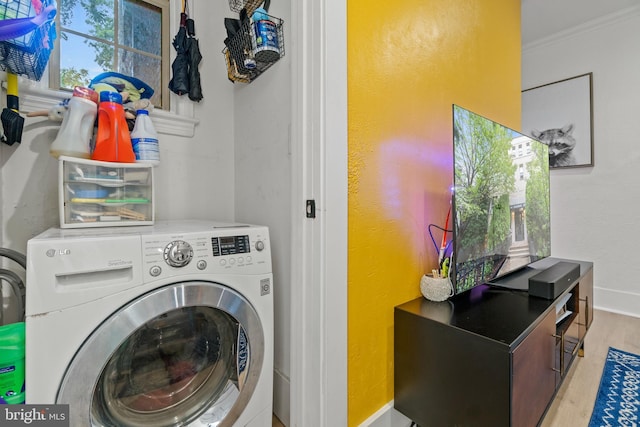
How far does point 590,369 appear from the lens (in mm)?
1747

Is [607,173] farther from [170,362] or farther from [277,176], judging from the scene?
[170,362]

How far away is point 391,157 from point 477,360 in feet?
2.66

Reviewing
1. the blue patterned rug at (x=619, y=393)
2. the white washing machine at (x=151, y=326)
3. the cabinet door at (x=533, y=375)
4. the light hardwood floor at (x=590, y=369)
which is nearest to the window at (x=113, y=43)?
the white washing machine at (x=151, y=326)

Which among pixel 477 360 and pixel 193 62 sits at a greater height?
pixel 193 62

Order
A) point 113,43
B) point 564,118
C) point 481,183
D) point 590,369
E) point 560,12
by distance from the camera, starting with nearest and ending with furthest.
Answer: point 481,183 < point 113,43 < point 590,369 < point 560,12 < point 564,118

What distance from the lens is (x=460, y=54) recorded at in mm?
1629

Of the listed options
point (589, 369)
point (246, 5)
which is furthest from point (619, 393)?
point (246, 5)

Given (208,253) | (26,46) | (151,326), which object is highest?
(26,46)

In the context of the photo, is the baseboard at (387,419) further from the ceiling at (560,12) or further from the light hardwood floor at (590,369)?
the ceiling at (560,12)

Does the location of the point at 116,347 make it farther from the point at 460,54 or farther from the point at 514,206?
Result: the point at 460,54

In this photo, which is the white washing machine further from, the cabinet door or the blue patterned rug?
the blue patterned rug

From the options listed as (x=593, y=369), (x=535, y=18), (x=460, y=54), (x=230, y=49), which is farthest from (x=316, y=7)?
(x=535, y=18)

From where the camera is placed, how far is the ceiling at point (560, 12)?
8.11 ft

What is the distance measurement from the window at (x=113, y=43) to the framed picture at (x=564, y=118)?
141 inches
